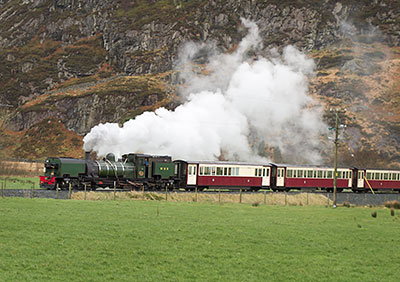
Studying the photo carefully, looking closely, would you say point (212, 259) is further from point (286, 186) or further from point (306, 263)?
point (286, 186)

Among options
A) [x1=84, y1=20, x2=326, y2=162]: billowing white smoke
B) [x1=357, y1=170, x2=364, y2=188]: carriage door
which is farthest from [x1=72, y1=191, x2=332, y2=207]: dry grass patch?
[x1=357, y1=170, x2=364, y2=188]: carriage door

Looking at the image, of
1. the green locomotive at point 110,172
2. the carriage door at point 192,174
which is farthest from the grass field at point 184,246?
the carriage door at point 192,174

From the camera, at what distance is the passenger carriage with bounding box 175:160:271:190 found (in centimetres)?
4928

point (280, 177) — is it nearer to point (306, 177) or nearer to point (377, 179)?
point (306, 177)

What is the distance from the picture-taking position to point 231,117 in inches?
3034

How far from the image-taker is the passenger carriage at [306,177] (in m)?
54.5

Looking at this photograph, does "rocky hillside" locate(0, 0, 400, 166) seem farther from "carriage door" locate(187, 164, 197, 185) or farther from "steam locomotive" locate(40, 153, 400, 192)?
"carriage door" locate(187, 164, 197, 185)

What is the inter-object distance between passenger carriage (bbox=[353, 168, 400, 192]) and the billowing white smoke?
16453mm

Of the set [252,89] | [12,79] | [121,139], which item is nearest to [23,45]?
[12,79]

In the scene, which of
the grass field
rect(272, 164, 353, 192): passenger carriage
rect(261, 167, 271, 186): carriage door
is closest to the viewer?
the grass field

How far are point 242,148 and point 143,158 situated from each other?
102ft

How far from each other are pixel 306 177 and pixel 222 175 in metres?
10.6

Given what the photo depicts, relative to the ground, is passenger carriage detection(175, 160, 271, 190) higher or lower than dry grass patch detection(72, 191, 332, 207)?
higher

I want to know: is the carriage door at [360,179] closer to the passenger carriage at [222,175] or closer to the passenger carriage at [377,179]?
the passenger carriage at [377,179]
